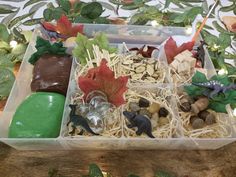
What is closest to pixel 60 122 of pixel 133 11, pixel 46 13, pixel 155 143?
pixel 155 143

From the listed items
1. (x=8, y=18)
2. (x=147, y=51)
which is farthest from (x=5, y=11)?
(x=147, y=51)

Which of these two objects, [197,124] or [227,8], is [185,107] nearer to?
[197,124]

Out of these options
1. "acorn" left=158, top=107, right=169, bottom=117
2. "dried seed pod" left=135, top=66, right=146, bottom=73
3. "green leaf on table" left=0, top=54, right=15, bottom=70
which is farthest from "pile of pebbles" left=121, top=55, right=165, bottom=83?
"green leaf on table" left=0, top=54, right=15, bottom=70

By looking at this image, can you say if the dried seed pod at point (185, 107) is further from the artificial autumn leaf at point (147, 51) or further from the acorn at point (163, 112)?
the artificial autumn leaf at point (147, 51)

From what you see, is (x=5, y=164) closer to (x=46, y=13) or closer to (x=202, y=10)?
(x=46, y=13)

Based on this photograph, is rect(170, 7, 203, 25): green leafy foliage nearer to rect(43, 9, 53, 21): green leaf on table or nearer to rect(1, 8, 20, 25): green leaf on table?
rect(43, 9, 53, 21): green leaf on table

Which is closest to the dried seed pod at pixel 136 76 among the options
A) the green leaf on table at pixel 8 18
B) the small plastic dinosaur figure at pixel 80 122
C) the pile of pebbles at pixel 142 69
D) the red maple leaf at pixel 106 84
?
the pile of pebbles at pixel 142 69
